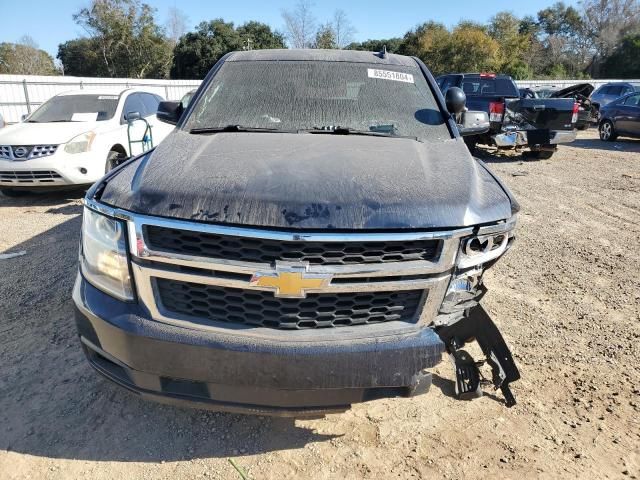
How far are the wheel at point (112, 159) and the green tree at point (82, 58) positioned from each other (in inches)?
1519

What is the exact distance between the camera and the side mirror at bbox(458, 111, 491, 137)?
3.59 meters

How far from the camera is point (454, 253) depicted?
A: 6.22 ft

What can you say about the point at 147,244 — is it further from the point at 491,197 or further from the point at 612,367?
the point at 612,367

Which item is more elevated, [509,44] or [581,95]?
[509,44]

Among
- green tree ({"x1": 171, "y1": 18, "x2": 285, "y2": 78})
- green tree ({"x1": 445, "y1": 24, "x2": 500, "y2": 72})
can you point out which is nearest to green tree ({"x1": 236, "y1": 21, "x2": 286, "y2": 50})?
green tree ({"x1": 171, "y1": 18, "x2": 285, "y2": 78})

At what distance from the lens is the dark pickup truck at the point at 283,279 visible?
71.2 inches

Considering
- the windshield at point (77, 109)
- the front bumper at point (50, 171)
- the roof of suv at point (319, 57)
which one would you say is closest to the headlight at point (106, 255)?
the roof of suv at point (319, 57)

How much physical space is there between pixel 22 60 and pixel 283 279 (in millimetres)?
48073

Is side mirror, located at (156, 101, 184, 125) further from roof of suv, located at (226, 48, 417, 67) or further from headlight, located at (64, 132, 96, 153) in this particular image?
headlight, located at (64, 132, 96, 153)

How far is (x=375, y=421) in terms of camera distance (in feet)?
8.20

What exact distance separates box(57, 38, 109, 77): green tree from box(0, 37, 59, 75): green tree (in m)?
3.35

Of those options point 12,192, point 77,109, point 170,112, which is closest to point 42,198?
point 12,192

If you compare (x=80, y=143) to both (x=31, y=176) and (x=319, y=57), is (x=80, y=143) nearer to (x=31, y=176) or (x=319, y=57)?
(x=31, y=176)

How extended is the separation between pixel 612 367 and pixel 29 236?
5.86 metres
